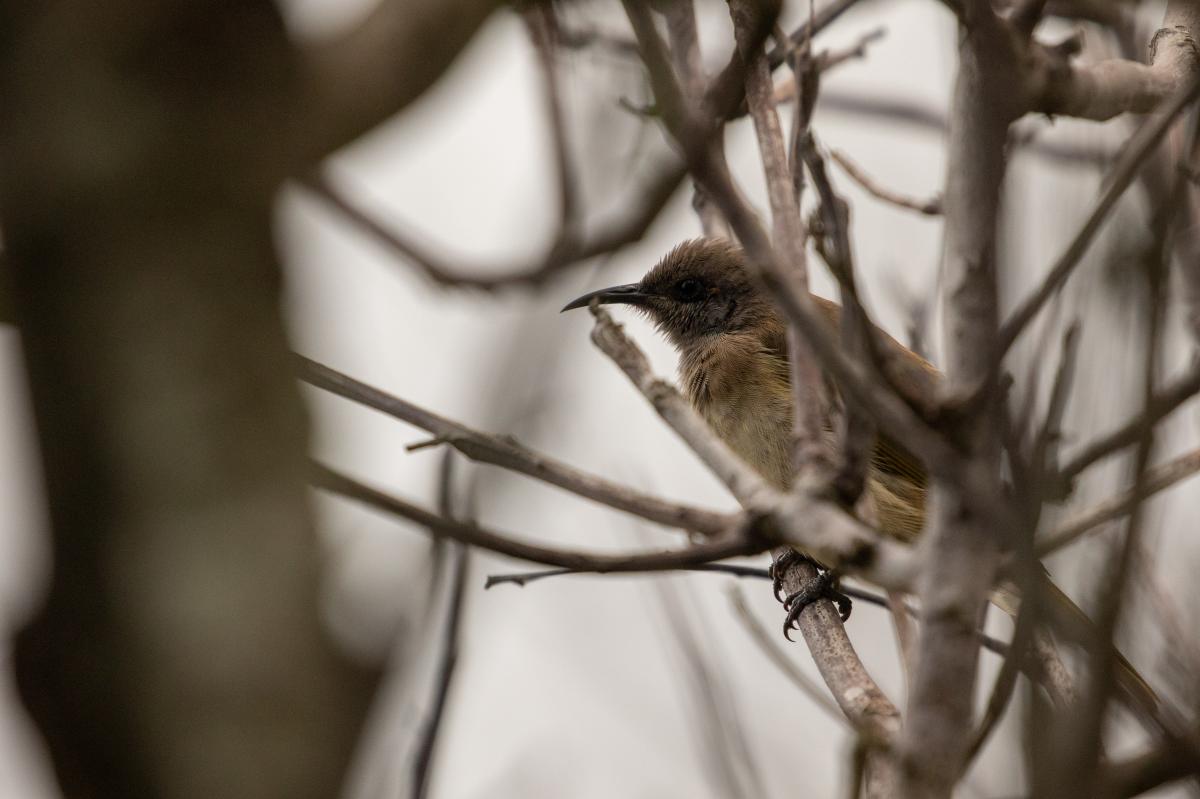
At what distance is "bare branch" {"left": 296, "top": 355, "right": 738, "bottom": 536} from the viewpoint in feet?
7.48

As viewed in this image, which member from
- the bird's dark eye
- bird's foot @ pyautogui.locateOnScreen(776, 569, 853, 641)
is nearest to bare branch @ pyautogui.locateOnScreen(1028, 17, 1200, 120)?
bird's foot @ pyautogui.locateOnScreen(776, 569, 853, 641)

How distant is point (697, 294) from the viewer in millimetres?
6402

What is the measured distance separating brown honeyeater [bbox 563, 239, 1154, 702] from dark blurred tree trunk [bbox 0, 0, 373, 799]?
121 inches

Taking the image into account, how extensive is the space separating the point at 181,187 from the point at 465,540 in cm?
71

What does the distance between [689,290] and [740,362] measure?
823 millimetres

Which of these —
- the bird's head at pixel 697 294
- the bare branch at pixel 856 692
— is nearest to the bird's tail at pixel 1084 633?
the bare branch at pixel 856 692

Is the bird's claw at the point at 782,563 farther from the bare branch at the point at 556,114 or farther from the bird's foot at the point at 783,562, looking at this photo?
the bare branch at the point at 556,114

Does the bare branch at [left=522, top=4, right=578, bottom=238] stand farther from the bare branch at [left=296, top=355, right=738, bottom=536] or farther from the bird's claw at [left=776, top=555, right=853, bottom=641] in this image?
the bird's claw at [left=776, top=555, right=853, bottom=641]

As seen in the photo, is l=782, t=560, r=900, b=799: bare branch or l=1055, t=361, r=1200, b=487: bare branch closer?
l=1055, t=361, r=1200, b=487: bare branch

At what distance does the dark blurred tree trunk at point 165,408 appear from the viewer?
148cm

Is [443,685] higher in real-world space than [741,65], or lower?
lower

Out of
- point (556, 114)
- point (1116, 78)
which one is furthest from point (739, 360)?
point (1116, 78)

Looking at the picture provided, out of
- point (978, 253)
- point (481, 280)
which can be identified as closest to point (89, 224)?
point (978, 253)

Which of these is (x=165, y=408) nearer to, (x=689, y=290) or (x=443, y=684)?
(x=443, y=684)
